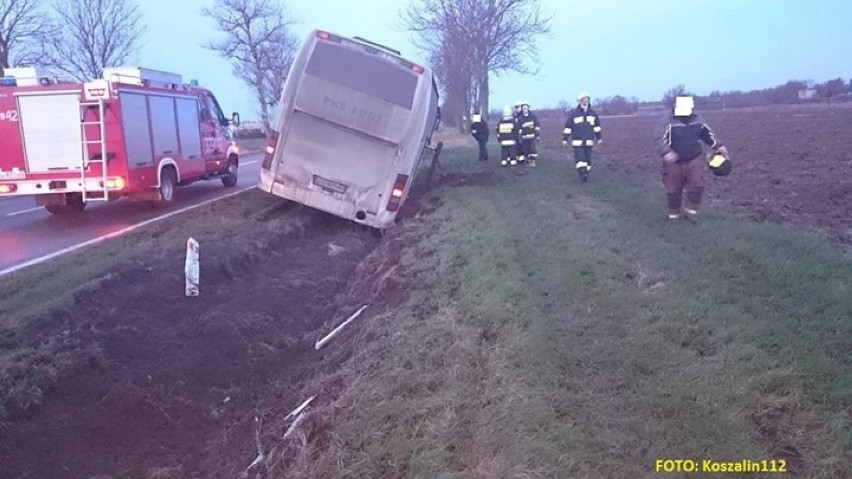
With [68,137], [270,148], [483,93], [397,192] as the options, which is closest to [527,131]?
[397,192]

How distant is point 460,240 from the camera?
914 centimetres

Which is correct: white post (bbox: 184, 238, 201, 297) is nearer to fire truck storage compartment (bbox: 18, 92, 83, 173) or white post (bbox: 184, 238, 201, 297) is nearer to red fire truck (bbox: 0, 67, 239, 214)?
red fire truck (bbox: 0, 67, 239, 214)

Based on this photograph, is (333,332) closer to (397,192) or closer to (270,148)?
(397,192)

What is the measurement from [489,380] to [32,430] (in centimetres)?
317

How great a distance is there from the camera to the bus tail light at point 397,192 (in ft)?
36.6

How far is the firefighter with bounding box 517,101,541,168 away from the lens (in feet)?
59.3

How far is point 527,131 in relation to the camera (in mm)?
18172

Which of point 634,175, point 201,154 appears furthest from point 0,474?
point 634,175

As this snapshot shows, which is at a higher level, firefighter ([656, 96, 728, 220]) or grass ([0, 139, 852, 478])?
firefighter ([656, 96, 728, 220])

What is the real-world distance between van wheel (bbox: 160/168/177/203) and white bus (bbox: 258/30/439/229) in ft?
13.8

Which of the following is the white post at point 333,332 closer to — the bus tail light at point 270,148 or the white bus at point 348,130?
the white bus at point 348,130

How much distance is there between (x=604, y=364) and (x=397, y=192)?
6.80 meters

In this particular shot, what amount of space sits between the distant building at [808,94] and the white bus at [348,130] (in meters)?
66.6

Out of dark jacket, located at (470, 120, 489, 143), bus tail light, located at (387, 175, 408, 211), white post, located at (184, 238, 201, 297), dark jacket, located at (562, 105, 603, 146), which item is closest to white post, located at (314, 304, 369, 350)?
white post, located at (184, 238, 201, 297)
